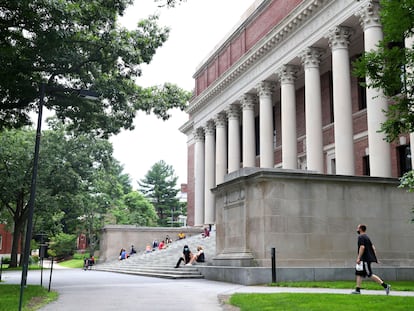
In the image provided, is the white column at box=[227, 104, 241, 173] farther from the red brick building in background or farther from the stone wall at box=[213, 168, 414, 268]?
the red brick building in background

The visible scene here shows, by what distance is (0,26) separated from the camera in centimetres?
1664

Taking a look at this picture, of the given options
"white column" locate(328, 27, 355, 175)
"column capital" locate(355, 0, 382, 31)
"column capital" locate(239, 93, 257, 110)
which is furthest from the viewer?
"column capital" locate(239, 93, 257, 110)

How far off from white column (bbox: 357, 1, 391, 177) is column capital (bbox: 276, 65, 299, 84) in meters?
8.38

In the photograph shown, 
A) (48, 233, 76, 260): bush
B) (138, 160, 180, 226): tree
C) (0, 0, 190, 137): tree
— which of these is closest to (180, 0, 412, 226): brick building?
(0, 0, 190, 137): tree

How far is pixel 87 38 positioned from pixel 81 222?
57.0m

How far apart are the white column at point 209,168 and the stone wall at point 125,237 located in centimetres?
315

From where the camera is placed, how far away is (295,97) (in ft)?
127

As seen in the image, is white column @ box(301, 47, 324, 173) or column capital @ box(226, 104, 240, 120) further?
column capital @ box(226, 104, 240, 120)

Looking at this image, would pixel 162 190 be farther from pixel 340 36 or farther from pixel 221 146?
pixel 340 36

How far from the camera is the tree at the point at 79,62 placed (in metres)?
16.7

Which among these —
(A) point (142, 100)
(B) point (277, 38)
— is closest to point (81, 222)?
(B) point (277, 38)

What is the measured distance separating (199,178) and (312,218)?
3389 cm

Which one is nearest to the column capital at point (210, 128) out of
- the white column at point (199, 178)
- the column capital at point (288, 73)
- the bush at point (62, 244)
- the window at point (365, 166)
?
the white column at point (199, 178)

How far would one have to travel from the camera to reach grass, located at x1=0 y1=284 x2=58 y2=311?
1142cm
